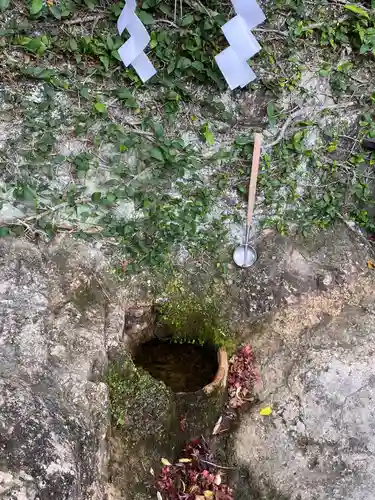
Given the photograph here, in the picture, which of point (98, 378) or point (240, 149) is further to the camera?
point (240, 149)

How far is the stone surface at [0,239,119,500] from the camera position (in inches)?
A: 75.9

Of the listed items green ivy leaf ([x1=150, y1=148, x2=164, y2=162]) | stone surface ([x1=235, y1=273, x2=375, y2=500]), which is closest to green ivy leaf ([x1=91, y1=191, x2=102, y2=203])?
green ivy leaf ([x1=150, y1=148, x2=164, y2=162])

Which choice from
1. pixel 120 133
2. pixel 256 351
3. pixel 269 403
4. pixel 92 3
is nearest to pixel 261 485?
pixel 269 403

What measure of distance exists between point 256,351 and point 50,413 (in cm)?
162

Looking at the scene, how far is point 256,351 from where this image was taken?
333 cm

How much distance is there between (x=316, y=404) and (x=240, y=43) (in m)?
2.28

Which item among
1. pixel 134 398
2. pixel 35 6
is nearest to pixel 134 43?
pixel 35 6

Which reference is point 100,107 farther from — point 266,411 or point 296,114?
point 266,411

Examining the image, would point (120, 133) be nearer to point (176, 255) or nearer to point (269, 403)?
point (176, 255)

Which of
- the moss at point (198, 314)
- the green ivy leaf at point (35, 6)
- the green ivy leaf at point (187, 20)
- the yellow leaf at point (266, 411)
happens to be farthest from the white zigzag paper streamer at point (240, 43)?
the yellow leaf at point (266, 411)

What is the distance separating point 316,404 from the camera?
9.55 ft

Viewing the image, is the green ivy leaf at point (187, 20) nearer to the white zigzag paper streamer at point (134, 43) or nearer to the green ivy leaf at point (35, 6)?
the white zigzag paper streamer at point (134, 43)

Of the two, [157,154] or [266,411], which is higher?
[157,154]

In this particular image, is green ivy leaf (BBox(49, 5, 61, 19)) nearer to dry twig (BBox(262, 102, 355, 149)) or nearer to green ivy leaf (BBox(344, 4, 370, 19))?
dry twig (BBox(262, 102, 355, 149))
